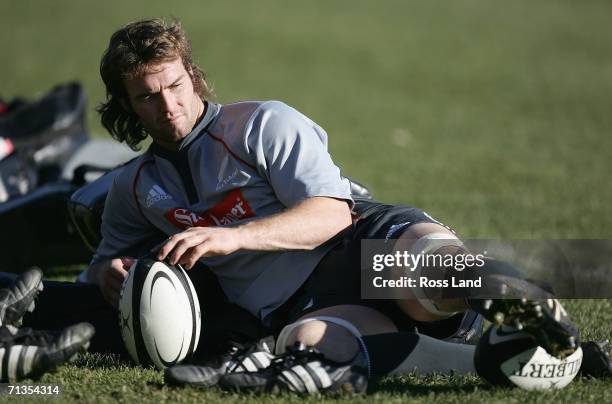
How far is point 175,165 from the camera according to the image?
4.65 metres

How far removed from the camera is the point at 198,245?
4.00 meters

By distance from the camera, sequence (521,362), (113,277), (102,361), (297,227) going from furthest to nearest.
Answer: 1. (113,277)
2. (102,361)
3. (297,227)
4. (521,362)

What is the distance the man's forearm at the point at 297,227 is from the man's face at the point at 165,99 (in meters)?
0.69

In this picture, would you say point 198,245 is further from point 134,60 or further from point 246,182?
point 134,60

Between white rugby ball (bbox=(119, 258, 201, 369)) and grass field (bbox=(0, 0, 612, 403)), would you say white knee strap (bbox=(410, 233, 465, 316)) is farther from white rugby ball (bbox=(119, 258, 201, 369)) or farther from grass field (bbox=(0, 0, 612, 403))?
white rugby ball (bbox=(119, 258, 201, 369))

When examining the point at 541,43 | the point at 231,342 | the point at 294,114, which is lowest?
the point at 541,43

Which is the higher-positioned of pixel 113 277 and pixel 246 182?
pixel 246 182

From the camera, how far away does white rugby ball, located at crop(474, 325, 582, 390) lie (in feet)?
12.3

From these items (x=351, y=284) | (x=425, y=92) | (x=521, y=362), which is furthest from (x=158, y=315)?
(x=425, y=92)

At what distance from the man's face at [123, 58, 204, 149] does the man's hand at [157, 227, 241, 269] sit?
684 millimetres

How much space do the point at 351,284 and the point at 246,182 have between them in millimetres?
699

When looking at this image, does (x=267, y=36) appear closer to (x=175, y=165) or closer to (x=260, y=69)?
(x=260, y=69)

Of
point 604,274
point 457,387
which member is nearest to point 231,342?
point 457,387

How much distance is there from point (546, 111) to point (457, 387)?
13.2m
